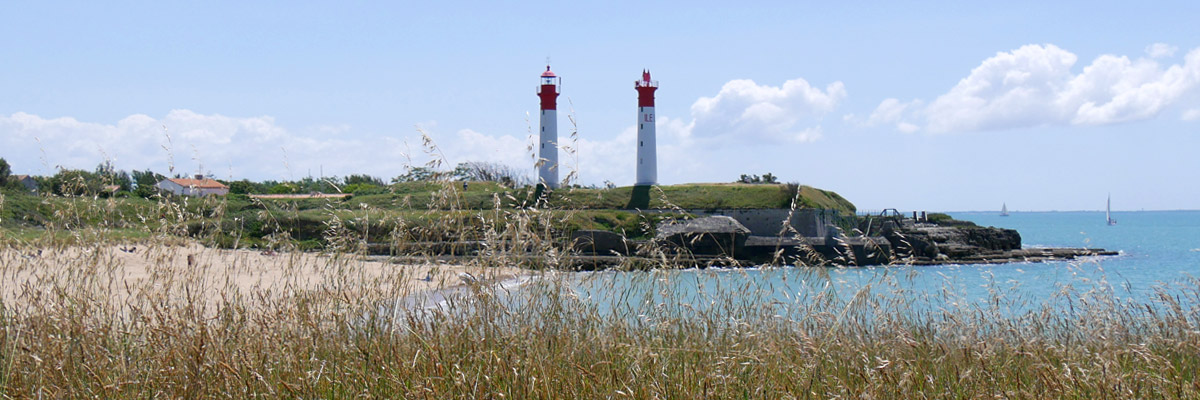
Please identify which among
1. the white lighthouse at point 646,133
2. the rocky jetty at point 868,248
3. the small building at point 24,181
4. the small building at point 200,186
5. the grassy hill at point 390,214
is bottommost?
the rocky jetty at point 868,248

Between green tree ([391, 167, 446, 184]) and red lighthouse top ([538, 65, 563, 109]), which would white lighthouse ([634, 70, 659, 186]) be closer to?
red lighthouse top ([538, 65, 563, 109])

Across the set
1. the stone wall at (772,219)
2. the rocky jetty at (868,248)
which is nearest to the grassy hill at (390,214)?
the rocky jetty at (868,248)

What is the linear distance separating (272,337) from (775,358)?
7.32 feet

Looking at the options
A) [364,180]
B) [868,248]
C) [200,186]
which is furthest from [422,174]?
[364,180]

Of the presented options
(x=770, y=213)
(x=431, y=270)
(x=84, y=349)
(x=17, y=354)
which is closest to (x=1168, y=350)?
(x=431, y=270)

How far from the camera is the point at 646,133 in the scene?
2063 inches

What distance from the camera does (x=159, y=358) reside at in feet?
10.4

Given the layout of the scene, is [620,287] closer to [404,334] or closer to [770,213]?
[404,334]

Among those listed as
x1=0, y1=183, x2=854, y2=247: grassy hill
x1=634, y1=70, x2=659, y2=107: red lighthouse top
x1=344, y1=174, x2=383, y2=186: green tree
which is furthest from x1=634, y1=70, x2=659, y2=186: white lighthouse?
x1=0, y1=183, x2=854, y2=247: grassy hill

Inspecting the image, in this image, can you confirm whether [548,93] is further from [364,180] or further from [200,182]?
[200,182]

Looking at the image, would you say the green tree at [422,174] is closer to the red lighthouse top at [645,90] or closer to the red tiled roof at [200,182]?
the red tiled roof at [200,182]

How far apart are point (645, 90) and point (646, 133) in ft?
9.80

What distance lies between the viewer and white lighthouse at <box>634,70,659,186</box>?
5091cm

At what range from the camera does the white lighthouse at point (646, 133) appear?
50.9 metres
